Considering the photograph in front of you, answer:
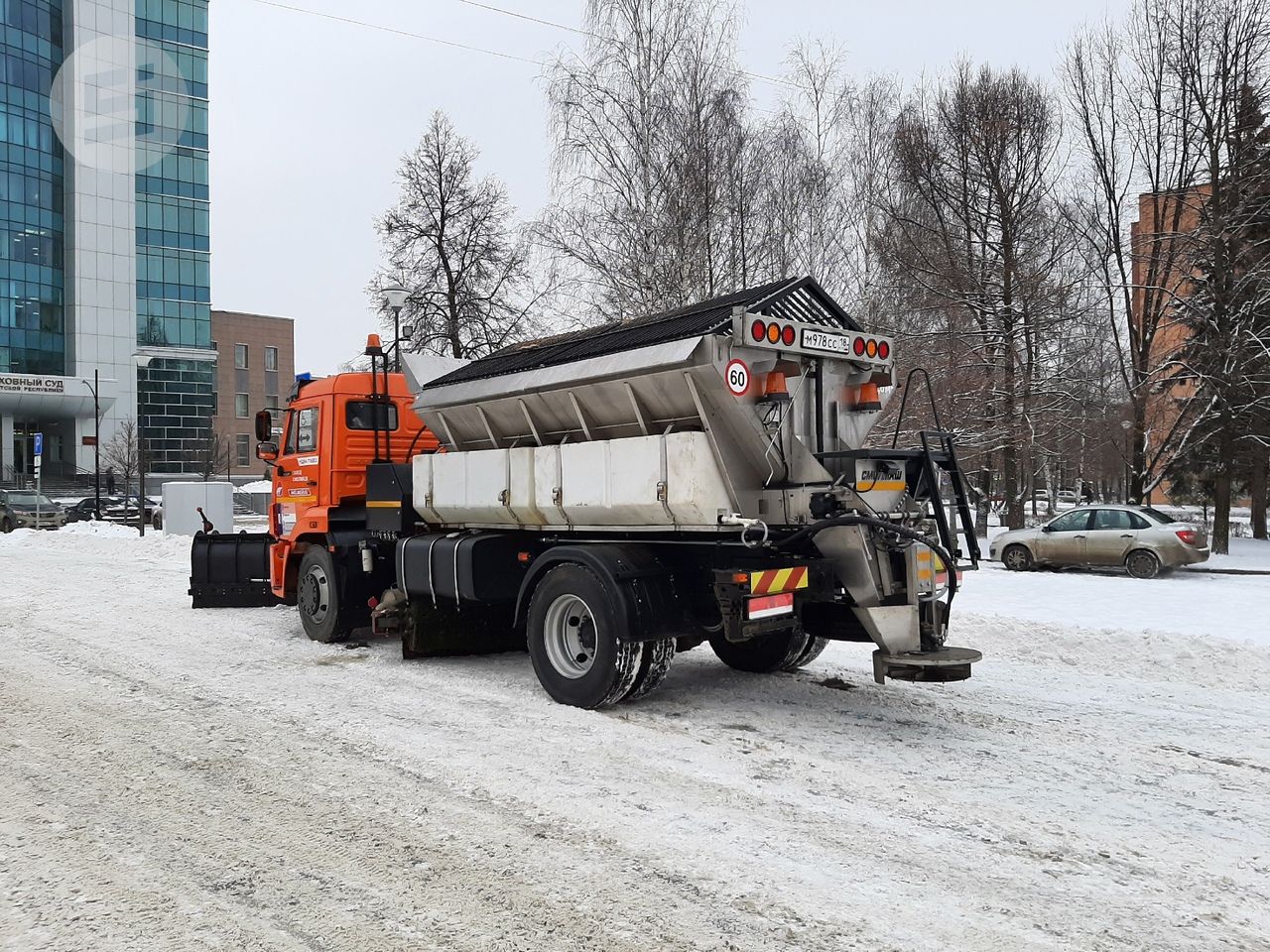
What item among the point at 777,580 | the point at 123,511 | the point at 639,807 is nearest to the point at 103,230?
the point at 123,511

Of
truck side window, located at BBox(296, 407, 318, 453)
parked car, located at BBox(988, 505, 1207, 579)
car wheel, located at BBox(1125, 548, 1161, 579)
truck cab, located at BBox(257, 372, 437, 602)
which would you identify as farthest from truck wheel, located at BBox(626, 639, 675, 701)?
car wheel, located at BBox(1125, 548, 1161, 579)

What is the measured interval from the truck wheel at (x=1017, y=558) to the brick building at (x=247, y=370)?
75061 millimetres

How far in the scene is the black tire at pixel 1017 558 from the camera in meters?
19.3

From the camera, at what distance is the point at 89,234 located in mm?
Result: 62688

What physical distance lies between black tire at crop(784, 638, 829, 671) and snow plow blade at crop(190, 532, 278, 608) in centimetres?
732

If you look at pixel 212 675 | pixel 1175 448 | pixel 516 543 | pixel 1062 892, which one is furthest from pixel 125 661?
pixel 1175 448

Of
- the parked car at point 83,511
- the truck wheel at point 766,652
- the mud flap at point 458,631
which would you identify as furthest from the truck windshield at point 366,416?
the parked car at point 83,511

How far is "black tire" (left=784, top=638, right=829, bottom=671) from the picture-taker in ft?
25.4

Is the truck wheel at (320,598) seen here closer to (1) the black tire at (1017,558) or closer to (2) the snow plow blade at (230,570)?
(2) the snow plow blade at (230,570)

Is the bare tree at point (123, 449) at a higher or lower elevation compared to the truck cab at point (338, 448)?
higher

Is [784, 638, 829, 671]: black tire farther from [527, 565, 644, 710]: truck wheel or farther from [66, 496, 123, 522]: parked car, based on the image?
[66, 496, 123, 522]: parked car

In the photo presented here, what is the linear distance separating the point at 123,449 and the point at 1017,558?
54.9 meters

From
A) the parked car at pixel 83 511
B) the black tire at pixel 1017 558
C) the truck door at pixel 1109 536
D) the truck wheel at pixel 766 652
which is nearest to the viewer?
the truck wheel at pixel 766 652

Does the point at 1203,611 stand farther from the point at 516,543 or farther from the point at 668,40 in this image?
the point at 668,40
